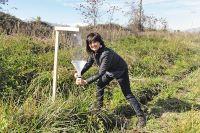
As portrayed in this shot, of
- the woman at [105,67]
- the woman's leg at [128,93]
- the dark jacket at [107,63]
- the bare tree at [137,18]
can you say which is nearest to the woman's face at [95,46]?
the woman at [105,67]

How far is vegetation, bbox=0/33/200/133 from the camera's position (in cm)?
588

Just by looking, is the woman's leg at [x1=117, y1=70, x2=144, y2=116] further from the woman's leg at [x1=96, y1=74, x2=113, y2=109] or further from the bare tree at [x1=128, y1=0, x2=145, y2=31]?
the bare tree at [x1=128, y1=0, x2=145, y2=31]

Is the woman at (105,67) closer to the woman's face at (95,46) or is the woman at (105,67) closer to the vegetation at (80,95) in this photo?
the woman's face at (95,46)

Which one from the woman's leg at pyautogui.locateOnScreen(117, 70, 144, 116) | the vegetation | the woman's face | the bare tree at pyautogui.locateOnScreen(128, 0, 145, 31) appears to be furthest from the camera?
the bare tree at pyautogui.locateOnScreen(128, 0, 145, 31)

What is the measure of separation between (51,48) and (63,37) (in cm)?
81

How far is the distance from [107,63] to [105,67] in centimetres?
7

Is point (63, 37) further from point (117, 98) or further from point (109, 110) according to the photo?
point (109, 110)

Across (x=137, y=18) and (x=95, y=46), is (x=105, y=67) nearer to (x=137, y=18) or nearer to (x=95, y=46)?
(x=95, y=46)

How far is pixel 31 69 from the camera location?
28.7 feet

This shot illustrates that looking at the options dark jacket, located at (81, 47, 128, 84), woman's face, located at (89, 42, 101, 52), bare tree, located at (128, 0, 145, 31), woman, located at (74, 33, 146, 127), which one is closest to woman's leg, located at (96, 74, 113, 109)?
woman, located at (74, 33, 146, 127)

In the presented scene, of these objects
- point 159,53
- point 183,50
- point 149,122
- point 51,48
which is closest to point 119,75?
point 149,122

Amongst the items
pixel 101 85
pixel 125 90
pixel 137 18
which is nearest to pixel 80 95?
pixel 101 85

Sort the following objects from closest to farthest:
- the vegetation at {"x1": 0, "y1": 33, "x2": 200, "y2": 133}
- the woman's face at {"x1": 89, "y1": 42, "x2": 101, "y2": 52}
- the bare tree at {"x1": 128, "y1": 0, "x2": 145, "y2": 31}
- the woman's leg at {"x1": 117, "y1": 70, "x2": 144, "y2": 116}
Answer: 1. the vegetation at {"x1": 0, "y1": 33, "x2": 200, "y2": 133}
2. the woman's face at {"x1": 89, "y1": 42, "x2": 101, "y2": 52}
3. the woman's leg at {"x1": 117, "y1": 70, "x2": 144, "y2": 116}
4. the bare tree at {"x1": 128, "y1": 0, "x2": 145, "y2": 31}

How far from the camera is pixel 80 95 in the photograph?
693cm
